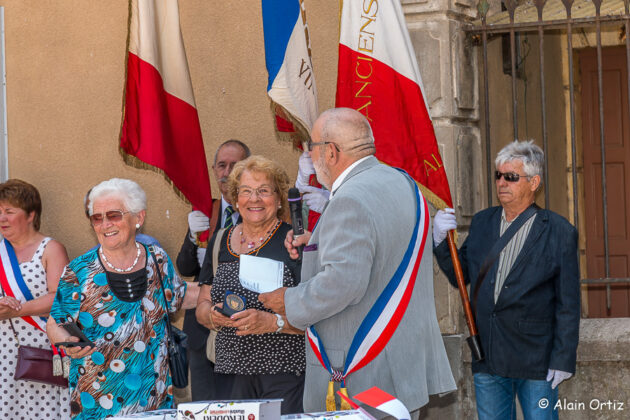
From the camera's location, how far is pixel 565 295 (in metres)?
4.33

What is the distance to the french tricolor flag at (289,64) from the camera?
4.71 metres

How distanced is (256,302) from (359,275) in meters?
0.94

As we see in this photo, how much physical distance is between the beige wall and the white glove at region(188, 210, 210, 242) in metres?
1.03

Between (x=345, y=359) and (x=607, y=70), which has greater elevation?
(x=607, y=70)

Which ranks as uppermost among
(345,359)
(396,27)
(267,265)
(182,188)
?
(396,27)

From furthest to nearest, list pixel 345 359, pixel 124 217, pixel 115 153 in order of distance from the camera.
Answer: pixel 115 153 → pixel 124 217 → pixel 345 359

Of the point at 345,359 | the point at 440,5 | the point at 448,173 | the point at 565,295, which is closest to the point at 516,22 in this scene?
the point at 440,5

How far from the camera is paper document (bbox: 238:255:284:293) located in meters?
3.70

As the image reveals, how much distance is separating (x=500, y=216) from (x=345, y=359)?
1587 millimetres

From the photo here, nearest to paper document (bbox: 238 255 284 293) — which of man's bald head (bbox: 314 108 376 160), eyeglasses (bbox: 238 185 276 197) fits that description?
A: eyeglasses (bbox: 238 185 276 197)

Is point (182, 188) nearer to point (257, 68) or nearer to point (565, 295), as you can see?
point (257, 68)

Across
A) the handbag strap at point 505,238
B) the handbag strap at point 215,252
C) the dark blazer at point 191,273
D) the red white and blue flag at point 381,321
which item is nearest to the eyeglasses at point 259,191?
the handbag strap at point 215,252

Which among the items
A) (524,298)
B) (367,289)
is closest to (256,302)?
(367,289)

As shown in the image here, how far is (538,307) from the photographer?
4.38 metres
